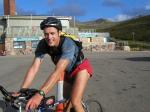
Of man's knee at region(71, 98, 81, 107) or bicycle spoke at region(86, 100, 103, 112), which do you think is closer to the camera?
man's knee at region(71, 98, 81, 107)

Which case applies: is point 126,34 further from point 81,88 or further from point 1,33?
point 81,88

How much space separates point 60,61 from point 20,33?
8149 cm

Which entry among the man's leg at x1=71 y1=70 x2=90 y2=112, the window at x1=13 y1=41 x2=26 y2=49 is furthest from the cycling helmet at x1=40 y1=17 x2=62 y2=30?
the window at x1=13 y1=41 x2=26 y2=49

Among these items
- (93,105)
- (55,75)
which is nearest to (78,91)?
(55,75)

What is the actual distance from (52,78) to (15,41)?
7985 cm

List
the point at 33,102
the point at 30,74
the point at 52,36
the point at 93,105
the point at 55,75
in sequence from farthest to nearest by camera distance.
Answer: the point at 93,105 < the point at 30,74 < the point at 52,36 < the point at 55,75 < the point at 33,102

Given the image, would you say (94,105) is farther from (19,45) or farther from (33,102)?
(19,45)

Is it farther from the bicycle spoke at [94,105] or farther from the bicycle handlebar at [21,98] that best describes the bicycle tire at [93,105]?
the bicycle handlebar at [21,98]

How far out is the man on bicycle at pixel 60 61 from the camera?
4.86 meters

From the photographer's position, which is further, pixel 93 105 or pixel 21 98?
pixel 93 105

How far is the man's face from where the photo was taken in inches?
192

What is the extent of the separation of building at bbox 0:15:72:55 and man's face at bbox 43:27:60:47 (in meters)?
75.9

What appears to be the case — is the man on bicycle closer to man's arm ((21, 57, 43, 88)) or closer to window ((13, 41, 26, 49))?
man's arm ((21, 57, 43, 88))

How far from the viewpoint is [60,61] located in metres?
4.97
